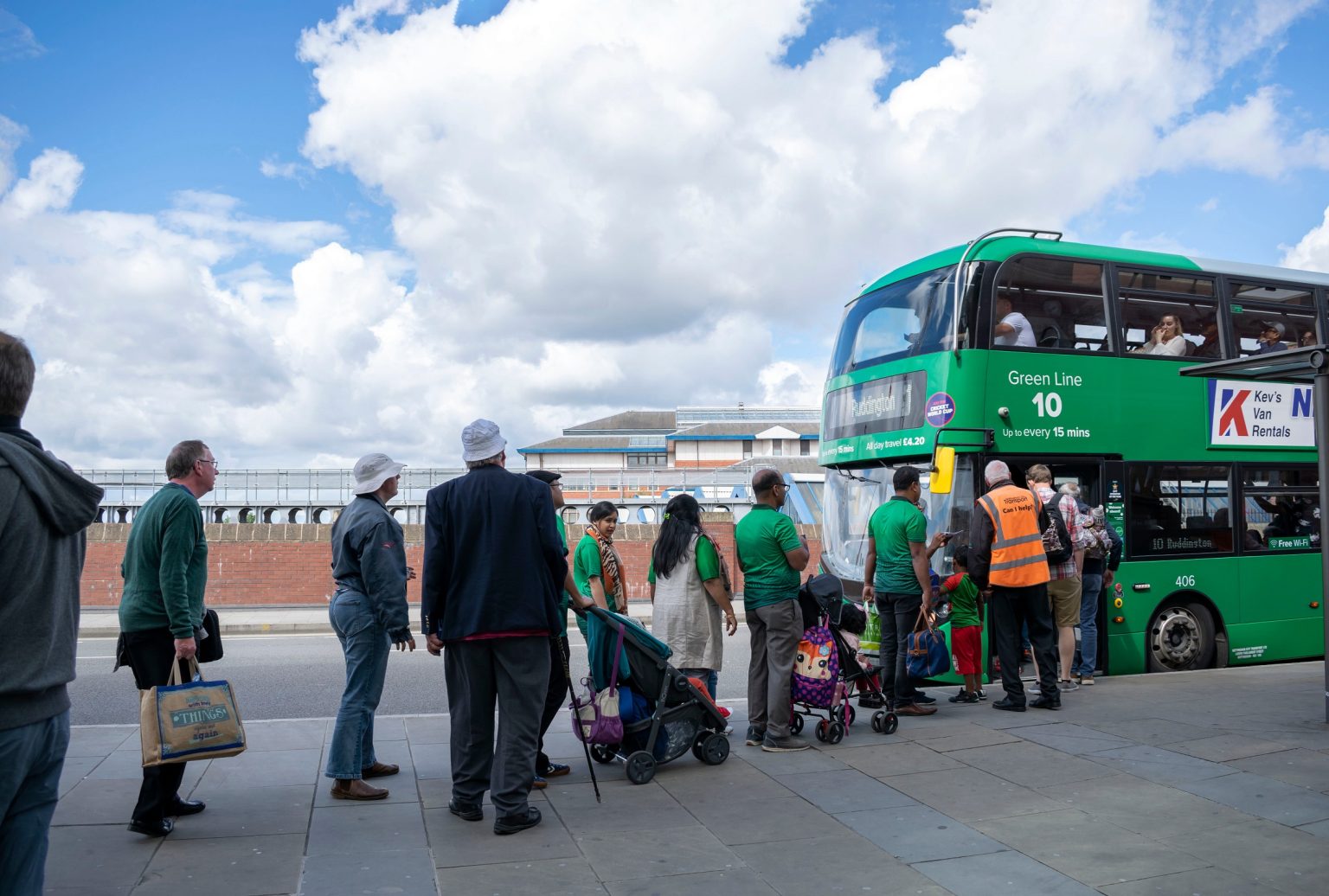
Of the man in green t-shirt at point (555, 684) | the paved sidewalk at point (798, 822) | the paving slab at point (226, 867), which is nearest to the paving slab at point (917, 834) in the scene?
the paved sidewalk at point (798, 822)

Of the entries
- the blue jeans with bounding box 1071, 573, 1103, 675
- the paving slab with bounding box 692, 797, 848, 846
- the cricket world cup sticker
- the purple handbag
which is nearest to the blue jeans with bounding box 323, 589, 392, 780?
the purple handbag

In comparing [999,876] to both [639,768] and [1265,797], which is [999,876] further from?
[639,768]

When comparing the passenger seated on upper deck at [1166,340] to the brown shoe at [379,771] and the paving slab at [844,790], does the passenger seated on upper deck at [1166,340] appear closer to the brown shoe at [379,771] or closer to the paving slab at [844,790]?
the paving slab at [844,790]

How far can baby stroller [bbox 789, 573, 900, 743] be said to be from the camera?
7348mm

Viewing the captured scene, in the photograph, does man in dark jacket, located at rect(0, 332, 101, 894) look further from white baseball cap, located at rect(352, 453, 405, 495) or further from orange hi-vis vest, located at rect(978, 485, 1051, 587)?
orange hi-vis vest, located at rect(978, 485, 1051, 587)

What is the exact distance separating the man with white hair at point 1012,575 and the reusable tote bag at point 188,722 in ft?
18.3

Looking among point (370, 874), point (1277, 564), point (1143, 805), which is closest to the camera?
point (370, 874)

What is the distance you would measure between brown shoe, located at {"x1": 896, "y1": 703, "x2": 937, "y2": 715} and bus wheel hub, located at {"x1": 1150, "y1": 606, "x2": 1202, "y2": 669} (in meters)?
3.57

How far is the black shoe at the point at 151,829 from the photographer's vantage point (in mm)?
5188

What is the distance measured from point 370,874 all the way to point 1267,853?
4.09 m

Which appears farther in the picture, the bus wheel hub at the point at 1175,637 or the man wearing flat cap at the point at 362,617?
the bus wheel hub at the point at 1175,637

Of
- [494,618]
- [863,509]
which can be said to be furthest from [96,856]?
[863,509]

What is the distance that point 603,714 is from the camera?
21.1 ft

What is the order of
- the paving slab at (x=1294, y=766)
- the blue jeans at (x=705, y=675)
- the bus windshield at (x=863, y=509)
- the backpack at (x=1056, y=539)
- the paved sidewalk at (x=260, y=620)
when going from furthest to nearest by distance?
the paved sidewalk at (x=260, y=620) → the bus windshield at (x=863, y=509) → the backpack at (x=1056, y=539) → the blue jeans at (x=705, y=675) → the paving slab at (x=1294, y=766)
